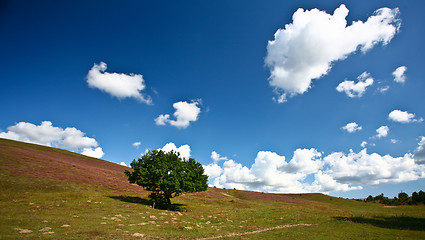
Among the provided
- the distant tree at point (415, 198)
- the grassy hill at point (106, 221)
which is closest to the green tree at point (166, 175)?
the grassy hill at point (106, 221)

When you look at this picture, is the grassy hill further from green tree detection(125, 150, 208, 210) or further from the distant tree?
the distant tree

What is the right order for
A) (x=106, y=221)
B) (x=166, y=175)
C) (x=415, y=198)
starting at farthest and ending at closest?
(x=415, y=198)
(x=166, y=175)
(x=106, y=221)

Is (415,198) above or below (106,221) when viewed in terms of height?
above

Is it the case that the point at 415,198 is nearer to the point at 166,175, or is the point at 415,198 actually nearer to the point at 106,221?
the point at 166,175

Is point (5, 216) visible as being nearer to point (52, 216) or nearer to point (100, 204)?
point (52, 216)

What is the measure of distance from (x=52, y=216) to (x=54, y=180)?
102 feet

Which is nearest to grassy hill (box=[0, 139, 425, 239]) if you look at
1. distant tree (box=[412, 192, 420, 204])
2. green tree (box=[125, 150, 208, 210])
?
green tree (box=[125, 150, 208, 210])

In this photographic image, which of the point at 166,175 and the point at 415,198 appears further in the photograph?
the point at 415,198

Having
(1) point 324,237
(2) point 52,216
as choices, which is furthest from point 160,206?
(1) point 324,237

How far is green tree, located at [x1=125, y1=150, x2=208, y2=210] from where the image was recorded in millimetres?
48031

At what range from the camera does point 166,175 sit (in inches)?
1918

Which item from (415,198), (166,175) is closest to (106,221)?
(166,175)

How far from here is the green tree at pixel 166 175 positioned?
48031mm

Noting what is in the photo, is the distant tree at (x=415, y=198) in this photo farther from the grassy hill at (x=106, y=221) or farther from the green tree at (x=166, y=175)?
the green tree at (x=166, y=175)
